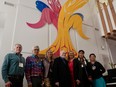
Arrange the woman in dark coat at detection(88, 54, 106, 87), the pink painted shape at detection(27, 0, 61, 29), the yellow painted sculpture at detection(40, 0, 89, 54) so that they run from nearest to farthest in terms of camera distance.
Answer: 1. the woman in dark coat at detection(88, 54, 106, 87)
2. the pink painted shape at detection(27, 0, 61, 29)
3. the yellow painted sculpture at detection(40, 0, 89, 54)

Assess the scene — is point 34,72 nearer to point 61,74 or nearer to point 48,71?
point 48,71

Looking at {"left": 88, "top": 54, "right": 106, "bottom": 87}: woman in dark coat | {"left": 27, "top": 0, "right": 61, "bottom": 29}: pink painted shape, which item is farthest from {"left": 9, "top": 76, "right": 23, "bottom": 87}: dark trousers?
{"left": 27, "top": 0, "right": 61, "bottom": 29}: pink painted shape

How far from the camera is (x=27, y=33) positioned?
361cm

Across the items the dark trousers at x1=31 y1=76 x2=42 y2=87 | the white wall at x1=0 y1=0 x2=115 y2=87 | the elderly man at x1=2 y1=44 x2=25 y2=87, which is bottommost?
the dark trousers at x1=31 y1=76 x2=42 y2=87

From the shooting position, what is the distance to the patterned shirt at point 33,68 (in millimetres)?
2585

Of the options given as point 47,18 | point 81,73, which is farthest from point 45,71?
point 47,18

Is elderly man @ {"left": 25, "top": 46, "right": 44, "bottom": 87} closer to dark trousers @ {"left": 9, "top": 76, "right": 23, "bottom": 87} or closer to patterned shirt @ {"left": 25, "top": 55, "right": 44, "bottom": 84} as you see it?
patterned shirt @ {"left": 25, "top": 55, "right": 44, "bottom": 84}

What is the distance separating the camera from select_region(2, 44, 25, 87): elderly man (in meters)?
2.32

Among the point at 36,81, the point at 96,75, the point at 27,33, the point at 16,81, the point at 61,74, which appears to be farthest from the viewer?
the point at 27,33

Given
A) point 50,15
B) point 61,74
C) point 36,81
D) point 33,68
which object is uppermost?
point 50,15

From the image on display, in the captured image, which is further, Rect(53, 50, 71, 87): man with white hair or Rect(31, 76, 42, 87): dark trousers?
Rect(53, 50, 71, 87): man with white hair

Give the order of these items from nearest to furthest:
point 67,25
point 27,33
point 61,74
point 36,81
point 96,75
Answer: point 36,81
point 61,74
point 96,75
point 27,33
point 67,25

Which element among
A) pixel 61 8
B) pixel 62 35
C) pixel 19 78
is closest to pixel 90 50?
pixel 62 35

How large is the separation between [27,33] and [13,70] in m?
1.40
